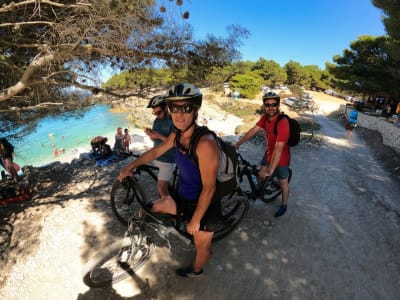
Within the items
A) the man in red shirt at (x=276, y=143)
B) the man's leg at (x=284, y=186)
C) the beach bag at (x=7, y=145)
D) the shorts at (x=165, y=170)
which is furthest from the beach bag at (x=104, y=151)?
the man's leg at (x=284, y=186)

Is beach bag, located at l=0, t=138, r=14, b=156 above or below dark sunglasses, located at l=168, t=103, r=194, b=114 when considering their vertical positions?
below

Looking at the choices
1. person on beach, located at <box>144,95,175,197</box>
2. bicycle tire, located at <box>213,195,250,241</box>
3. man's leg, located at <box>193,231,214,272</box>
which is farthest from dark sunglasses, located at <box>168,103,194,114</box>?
bicycle tire, located at <box>213,195,250,241</box>

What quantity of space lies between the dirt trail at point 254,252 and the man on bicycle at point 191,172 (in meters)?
0.47

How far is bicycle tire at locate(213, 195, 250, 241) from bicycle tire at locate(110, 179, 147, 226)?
1.30 metres

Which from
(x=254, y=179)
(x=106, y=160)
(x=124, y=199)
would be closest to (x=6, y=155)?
(x=106, y=160)

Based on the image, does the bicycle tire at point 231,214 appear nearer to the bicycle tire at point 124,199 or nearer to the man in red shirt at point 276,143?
the man in red shirt at point 276,143

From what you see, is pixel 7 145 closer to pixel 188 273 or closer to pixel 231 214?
pixel 188 273

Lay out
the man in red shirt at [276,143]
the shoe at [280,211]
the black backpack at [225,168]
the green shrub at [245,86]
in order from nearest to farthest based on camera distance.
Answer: the black backpack at [225,168] < the man in red shirt at [276,143] < the shoe at [280,211] < the green shrub at [245,86]

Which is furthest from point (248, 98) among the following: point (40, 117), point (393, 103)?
point (40, 117)

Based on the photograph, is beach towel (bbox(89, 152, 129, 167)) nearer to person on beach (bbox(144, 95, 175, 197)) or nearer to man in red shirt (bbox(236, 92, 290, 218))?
person on beach (bbox(144, 95, 175, 197))

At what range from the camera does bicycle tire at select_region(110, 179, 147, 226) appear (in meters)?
3.40

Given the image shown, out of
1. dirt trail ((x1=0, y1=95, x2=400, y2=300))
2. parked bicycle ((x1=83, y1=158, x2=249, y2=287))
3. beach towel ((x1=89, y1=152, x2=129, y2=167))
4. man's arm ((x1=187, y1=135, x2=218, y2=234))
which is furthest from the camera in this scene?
beach towel ((x1=89, y1=152, x2=129, y2=167))

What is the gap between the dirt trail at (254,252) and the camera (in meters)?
2.77

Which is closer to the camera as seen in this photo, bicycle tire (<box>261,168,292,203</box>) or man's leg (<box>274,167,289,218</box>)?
man's leg (<box>274,167,289,218</box>)
